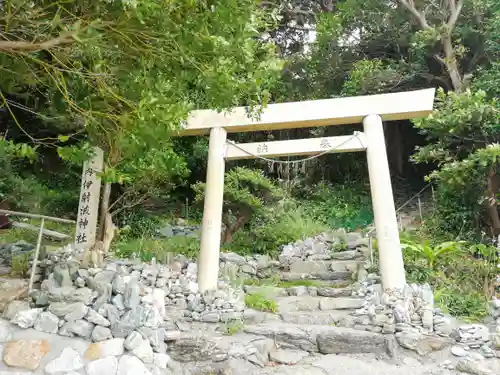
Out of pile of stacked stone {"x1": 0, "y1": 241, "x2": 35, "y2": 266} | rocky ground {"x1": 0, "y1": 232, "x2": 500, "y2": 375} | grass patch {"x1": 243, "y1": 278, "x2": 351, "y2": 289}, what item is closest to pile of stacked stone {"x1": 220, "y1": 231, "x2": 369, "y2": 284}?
grass patch {"x1": 243, "y1": 278, "x2": 351, "y2": 289}

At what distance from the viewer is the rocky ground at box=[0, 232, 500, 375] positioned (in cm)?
375

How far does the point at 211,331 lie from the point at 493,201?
5.51m

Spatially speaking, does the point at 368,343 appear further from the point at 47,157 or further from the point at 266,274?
the point at 47,157

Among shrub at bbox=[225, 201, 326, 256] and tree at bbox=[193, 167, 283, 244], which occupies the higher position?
tree at bbox=[193, 167, 283, 244]

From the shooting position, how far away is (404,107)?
17.4ft

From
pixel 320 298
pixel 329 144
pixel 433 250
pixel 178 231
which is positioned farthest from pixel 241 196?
pixel 433 250

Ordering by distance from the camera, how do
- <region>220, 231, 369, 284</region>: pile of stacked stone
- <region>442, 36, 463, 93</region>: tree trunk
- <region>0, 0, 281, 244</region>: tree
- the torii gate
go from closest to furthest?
<region>0, 0, 281, 244</region>: tree < the torii gate < <region>220, 231, 369, 284</region>: pile of stacked stone < <region>442, 36, 463, 93</region>: tree trunk

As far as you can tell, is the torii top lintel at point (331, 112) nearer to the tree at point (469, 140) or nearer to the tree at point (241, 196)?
the tree at point (469, 140)

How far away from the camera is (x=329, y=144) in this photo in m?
5.66

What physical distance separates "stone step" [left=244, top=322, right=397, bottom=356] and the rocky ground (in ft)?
0.04

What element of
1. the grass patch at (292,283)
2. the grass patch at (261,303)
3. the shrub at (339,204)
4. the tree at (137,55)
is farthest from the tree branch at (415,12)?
the grass patch at (261,303)

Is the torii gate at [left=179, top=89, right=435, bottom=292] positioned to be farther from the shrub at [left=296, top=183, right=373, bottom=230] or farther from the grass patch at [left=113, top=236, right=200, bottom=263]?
the shrub at [left=296, top=183, right=373, bottom=230]

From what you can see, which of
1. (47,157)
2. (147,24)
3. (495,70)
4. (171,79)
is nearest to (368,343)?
(171,79)

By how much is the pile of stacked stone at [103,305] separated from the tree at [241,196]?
3019 mm
